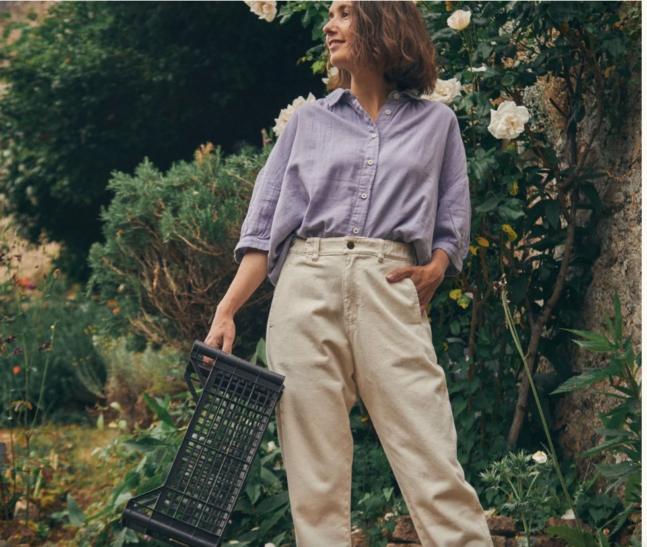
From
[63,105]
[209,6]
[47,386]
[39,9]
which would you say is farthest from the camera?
[39,9]

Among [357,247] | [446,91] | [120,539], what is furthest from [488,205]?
[120,539]

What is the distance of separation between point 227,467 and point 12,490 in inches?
83.9

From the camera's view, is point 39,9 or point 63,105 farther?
point 39,9

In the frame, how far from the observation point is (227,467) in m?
1.98

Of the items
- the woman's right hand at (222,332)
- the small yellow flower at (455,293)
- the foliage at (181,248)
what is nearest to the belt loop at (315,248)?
the woman's right hand at (222,332)

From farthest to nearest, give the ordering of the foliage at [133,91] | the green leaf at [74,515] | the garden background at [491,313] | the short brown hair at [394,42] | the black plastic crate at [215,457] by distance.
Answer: the foliage at [133,91] < the green leaf at [74,515] < the garden background at [491,313] < the short brown hair at [394,42] < the black plastic crate at [215,457]

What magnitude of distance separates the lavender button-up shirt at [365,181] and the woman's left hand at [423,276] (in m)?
0.04

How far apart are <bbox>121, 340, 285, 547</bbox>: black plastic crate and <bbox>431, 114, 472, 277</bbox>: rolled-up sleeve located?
582mm

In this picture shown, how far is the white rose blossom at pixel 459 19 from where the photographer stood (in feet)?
8.64

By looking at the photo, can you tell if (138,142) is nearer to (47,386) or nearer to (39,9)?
(47,386)

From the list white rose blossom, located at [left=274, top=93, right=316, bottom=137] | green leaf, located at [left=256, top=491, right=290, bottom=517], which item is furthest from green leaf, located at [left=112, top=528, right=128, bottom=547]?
white rose blossom, located at [left=274, top=93, right=316, bottom=137]

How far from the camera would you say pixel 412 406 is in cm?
196

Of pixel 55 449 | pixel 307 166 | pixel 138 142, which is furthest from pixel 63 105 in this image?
pixel 307 166

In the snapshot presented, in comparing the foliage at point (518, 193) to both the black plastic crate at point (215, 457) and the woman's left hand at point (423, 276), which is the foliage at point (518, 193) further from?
the black plastic crate at point (215, 457)
